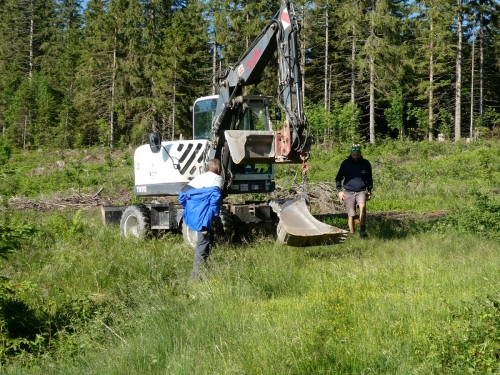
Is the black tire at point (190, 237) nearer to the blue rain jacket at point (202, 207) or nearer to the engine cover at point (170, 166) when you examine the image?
the engine cover at point (170, 166)

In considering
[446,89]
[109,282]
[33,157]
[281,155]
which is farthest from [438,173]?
[33,157]

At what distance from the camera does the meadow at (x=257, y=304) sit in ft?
15.0

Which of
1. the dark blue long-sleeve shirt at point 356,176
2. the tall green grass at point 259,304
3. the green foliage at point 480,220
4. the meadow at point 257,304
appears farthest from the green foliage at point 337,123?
the tall green grass at point 259,304

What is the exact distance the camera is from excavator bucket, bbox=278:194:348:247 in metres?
8.66

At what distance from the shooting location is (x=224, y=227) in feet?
35.9

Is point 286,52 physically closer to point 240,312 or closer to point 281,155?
point 281,155

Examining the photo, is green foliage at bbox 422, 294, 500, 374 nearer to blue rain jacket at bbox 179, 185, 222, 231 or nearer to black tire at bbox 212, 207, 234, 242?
blue rain jacket at bbox 179, 185, 222, 231

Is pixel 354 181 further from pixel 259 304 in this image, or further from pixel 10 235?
pixel 10 235

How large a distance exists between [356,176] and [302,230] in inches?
140

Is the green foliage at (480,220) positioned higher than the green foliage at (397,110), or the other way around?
the green foliage at (397,110)

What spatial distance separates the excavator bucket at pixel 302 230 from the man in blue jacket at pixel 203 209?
3.49 feet

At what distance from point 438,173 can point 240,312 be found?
67.7ft

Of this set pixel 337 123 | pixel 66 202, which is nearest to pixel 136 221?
pixel 66 202

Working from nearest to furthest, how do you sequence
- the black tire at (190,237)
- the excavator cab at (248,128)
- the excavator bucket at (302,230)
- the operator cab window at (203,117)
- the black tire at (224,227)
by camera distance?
the excavator bucket at (302,230) < the black tire at (224,227) < the black tire at (190,237) < the excavator cab at (248,128) < the operator cab window at (203,117)
